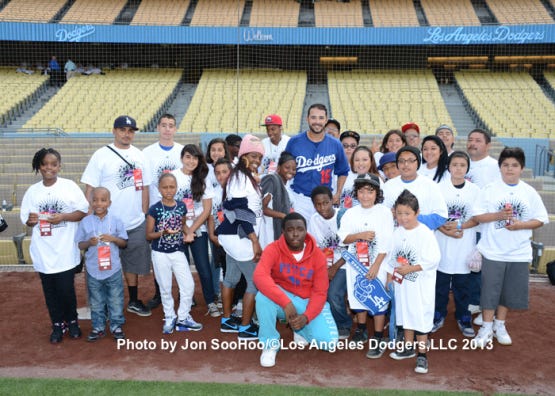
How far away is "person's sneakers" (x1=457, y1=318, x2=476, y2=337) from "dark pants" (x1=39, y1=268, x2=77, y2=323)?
12.7ft

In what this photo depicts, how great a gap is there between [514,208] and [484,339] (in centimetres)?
127

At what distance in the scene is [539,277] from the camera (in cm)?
673

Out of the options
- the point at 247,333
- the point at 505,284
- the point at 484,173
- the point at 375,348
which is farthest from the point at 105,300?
the point at 484,173

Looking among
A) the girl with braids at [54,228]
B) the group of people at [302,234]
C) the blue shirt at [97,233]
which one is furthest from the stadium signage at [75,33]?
the blue shirt at [97,233]

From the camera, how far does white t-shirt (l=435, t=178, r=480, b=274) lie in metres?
4.93

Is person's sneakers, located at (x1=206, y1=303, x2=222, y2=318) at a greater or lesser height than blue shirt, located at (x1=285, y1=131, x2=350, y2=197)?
lesser

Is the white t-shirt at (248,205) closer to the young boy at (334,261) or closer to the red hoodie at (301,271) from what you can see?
the red hoodie at (301,271)

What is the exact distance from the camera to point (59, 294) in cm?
488

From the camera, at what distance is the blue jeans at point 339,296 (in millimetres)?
5020

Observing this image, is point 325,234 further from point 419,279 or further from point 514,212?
point 514,212

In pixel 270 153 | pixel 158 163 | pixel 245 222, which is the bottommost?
pixel 245 222

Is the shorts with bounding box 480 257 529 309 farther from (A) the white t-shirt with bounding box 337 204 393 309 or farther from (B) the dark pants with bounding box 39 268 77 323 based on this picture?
(B) the dark pants with bounding box 39 268 77 323

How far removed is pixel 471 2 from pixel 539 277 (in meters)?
21.7

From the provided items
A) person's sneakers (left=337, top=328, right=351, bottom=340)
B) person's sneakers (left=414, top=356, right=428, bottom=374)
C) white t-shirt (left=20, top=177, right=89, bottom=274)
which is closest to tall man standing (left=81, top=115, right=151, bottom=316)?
white t-shirt (left=20, top=177, right=89, bottom=274)
